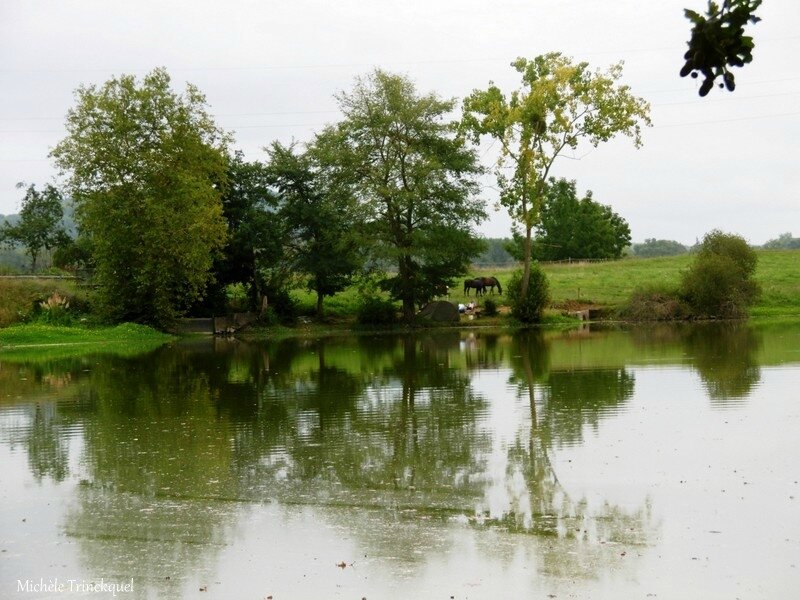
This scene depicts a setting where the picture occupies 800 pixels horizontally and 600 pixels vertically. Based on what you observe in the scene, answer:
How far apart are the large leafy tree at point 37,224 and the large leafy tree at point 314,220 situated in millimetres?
13397

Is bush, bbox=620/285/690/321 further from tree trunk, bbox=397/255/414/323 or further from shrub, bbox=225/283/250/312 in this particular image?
shrub, bbox=225/283/250/312

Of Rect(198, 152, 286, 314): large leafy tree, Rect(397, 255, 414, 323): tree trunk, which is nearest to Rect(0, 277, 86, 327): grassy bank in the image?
Rect(198, 152, 286, 314): large leafy tree

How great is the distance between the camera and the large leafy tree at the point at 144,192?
4919cm

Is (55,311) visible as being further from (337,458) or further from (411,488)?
(411,488)

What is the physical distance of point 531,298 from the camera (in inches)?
2158

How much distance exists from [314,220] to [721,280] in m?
23.4

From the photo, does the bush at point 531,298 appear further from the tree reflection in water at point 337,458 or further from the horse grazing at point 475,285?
the tree reflection in water at point 337,458

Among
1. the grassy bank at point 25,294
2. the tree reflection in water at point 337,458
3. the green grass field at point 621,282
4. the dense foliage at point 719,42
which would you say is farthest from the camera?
the green grass field at point 621,282

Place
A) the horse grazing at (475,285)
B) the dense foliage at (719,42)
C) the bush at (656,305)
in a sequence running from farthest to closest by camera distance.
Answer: the horse grazing at (475,285) < the bush at (656,305) < the dense foliage at (719,42)

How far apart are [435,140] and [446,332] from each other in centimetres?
1115

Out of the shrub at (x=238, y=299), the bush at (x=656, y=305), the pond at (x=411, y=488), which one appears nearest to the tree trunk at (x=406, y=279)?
the shrub at (x=238, y=299)

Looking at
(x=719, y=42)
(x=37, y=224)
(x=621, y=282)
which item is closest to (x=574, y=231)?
(x=621, y=282)

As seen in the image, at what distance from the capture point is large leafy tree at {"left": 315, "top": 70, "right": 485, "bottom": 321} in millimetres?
53594

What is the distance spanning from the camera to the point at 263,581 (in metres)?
8.98
